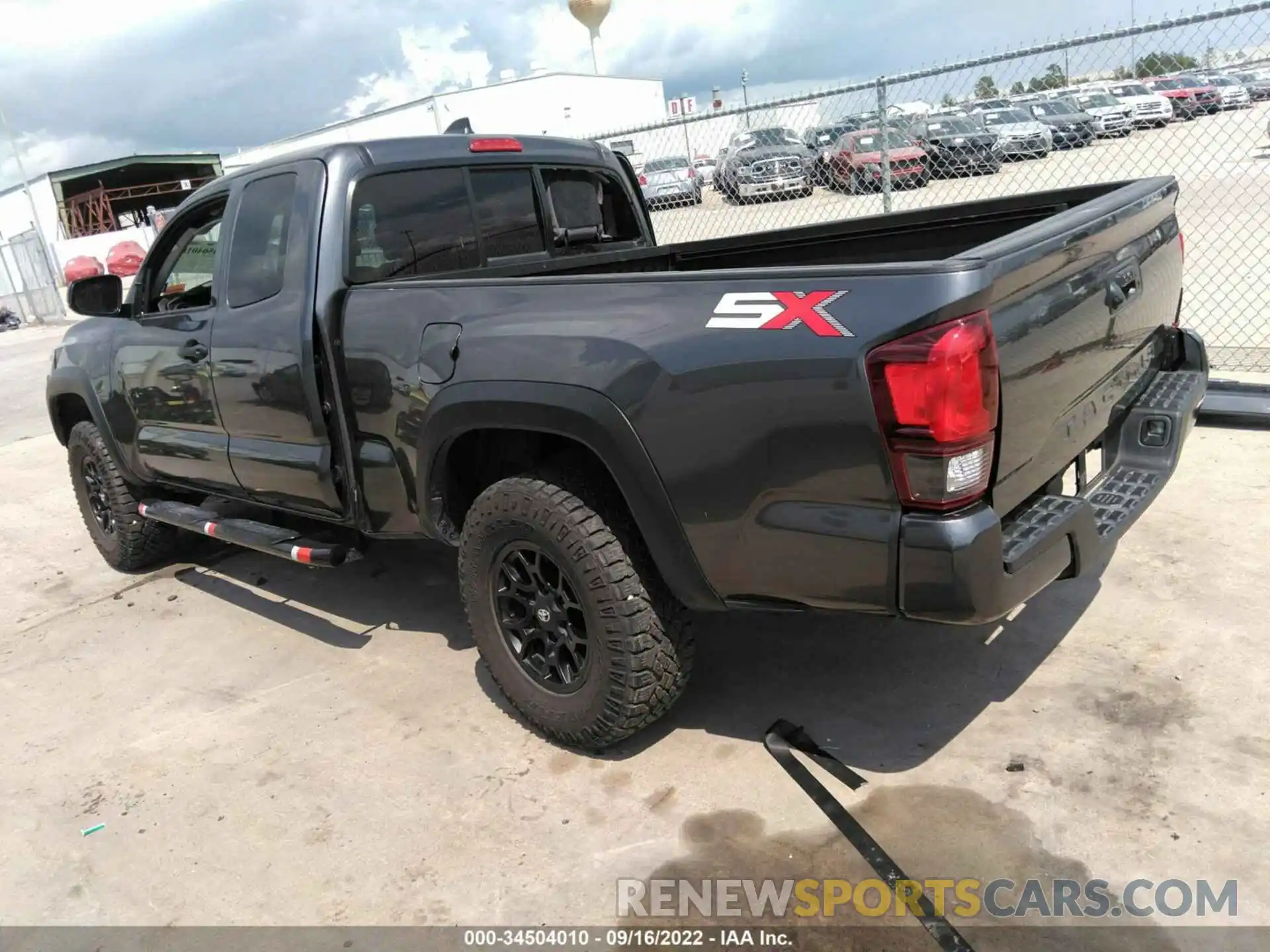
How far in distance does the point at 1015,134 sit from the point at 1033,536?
7.74 metres

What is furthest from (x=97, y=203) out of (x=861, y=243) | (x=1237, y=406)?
(x=1237, y=406)

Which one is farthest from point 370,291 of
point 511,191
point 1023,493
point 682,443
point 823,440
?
point 1023,493

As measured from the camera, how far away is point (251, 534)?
4.17 m

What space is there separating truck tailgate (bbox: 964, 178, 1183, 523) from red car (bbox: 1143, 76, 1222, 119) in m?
5.89

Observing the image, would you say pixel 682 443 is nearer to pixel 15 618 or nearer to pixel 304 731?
pixel 304 731

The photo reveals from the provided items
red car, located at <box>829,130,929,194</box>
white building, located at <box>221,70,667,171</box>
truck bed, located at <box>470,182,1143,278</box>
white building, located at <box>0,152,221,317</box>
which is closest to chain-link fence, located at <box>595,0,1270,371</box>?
red car, located at <box>829,130,929,194</box>

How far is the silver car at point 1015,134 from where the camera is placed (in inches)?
340

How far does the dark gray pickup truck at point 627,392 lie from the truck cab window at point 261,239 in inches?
0.6

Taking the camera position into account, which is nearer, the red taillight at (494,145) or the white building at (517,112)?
the red taillight at (494,145)

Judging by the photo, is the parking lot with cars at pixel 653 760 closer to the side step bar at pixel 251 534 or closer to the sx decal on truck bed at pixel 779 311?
the sx decal on truck bed at pixel 779 311

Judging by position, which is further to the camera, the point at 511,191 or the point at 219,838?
the point at 511,191

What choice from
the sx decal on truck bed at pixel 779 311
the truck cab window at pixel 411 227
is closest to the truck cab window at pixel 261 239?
the truck cab window at pixel 411 227

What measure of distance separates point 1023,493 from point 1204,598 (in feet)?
5.34

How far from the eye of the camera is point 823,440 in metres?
2.30
